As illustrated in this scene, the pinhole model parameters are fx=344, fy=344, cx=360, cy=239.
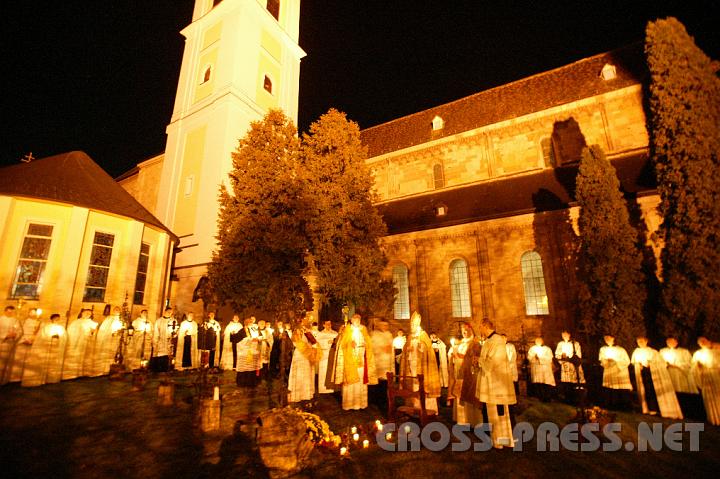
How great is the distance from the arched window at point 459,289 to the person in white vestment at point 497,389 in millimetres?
10916

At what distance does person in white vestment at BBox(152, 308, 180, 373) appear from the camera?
490 inches

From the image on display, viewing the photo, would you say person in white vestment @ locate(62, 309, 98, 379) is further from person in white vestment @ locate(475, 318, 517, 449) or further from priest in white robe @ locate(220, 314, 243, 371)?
person in white vestment @ locate(475, 318, 517, 449)

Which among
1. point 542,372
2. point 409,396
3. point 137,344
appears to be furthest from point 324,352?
point 137,344

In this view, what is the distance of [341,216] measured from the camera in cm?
1333

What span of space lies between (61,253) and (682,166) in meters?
22.4

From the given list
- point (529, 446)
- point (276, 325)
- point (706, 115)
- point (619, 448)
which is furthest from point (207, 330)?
point (706, 115)

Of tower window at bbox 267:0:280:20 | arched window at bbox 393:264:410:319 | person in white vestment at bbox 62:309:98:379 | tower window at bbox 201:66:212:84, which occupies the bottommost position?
person in white vestment at bbox 62:309:98:379

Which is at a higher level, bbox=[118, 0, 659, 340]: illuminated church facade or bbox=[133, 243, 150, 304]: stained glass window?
bbox=[118, 0, 659, 340]: illuminated church facade

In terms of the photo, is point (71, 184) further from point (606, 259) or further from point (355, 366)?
point (606, 259)

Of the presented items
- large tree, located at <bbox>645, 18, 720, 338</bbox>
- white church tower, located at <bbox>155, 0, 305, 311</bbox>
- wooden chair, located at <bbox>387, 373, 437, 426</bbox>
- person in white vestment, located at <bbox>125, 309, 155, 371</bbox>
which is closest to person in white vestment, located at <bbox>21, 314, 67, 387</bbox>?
person in white vestment, located at <bbox>125, 309, 155, 371</bbox>

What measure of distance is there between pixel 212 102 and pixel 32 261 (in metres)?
12.2

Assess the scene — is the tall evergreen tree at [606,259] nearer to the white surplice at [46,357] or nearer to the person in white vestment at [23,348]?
the white surplice at [46,357]

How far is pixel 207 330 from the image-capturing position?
42.8 feet

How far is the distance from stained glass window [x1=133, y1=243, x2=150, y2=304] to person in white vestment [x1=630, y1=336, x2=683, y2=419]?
18430mm
